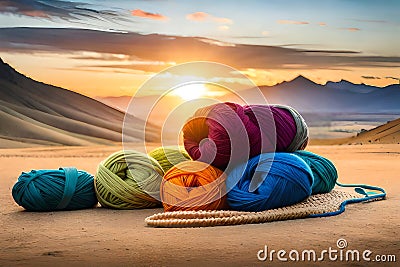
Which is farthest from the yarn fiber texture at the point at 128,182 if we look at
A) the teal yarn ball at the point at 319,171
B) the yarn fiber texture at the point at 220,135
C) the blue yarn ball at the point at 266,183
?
the teal yarn ball at the point at 319,171

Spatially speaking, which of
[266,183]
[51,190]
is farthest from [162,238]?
[51,190]

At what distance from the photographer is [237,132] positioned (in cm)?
445

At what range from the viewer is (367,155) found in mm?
11086

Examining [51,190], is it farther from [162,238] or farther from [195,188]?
[162,238]

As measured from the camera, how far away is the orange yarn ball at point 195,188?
435cm

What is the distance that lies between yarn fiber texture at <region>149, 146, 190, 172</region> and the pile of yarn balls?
0.7 inches

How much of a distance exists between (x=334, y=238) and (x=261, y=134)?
1111 mm

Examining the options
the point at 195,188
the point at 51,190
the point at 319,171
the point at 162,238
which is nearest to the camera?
the point at 162,238

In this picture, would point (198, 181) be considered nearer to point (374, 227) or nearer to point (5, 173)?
point (374, 227)

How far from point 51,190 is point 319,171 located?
2.03 metres

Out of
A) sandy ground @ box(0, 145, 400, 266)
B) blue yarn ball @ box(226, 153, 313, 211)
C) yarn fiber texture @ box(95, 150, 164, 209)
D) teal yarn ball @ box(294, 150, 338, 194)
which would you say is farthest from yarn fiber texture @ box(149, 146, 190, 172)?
teal yarn ball @ box(294, 150, 338, 194)

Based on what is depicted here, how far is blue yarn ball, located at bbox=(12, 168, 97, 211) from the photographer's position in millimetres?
4676

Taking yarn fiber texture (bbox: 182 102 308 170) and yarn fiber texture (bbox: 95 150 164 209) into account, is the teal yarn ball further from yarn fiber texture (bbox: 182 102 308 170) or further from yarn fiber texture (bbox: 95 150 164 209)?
yarn fiber texture (bbox: 95 150 164 209)

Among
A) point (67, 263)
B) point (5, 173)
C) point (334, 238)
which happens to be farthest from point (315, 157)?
point (5, 173)
